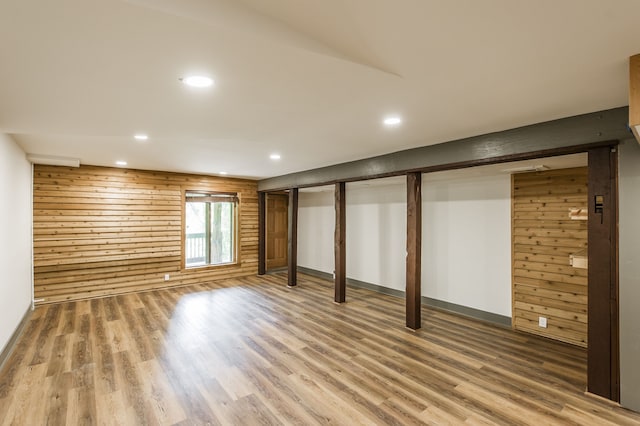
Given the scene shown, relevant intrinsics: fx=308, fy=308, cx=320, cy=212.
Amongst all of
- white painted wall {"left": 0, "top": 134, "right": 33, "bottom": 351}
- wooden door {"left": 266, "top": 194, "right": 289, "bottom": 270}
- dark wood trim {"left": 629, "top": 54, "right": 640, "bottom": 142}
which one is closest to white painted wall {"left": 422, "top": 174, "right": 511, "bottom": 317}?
dark wood trim {"left": 629, "top": 54, "right": 640, "bottom": 142}

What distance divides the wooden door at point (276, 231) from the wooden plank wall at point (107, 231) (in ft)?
5.52

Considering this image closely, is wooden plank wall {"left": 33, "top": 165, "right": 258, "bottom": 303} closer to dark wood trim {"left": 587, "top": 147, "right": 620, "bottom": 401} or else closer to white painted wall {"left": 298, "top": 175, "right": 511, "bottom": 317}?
white painted wall {"left": 298, "top": 175, "right": 511, "bottom": 317}

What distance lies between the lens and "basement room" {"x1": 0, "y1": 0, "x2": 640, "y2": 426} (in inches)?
55.6

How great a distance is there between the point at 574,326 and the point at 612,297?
1545mm

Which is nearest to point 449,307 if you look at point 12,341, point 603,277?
point 603,277

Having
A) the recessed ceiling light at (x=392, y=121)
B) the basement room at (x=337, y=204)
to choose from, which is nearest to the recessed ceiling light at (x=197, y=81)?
the basement room at (x=337, y=204)

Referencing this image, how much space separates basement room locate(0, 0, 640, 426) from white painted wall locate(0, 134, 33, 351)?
0.06m

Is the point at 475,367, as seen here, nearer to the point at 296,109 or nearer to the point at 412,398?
the point at 412,398

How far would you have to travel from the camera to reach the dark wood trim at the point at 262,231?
25.3ft

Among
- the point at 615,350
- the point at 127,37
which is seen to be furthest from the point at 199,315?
the point at 615,350

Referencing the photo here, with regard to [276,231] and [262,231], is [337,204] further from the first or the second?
[276,231]

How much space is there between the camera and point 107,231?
5703mm

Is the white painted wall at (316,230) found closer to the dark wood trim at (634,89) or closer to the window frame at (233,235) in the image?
the window frame at (233,235)

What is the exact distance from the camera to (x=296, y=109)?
2379mm
